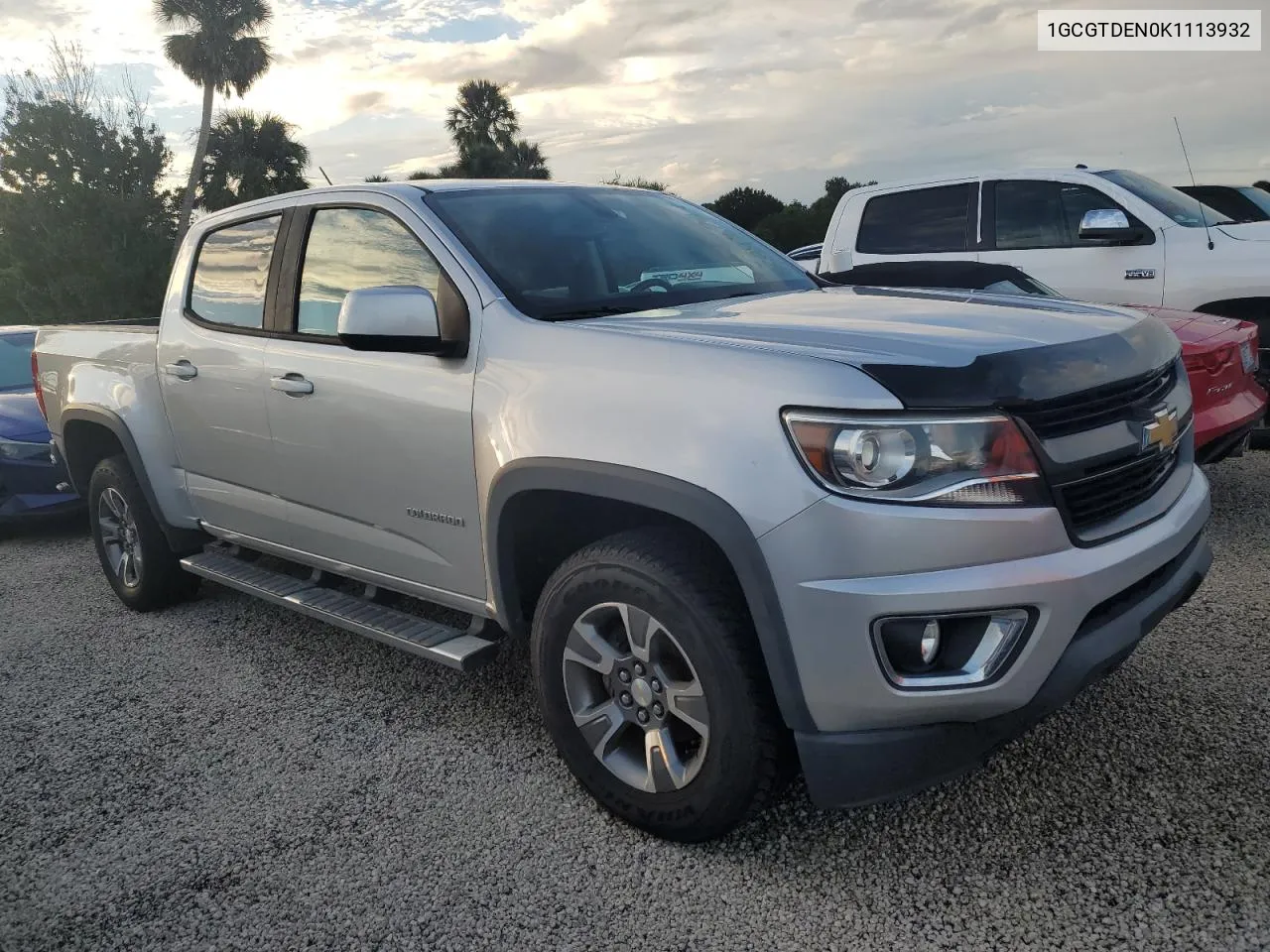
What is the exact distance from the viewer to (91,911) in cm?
257

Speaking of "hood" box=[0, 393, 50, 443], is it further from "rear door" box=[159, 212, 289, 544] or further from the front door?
the front door

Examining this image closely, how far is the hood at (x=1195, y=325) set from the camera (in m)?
4.72

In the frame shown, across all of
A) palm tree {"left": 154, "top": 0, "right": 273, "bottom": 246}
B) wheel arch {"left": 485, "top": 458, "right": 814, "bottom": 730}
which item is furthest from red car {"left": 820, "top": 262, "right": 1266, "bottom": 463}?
palm tree {"left": 154, "top": 0, "right": 273, "bottom": 246}

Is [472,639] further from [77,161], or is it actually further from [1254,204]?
[77,161]

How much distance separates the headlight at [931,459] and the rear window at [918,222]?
544 centimetres

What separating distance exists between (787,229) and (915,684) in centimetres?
3304

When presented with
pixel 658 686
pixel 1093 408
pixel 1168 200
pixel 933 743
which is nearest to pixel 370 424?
pixel 658 686

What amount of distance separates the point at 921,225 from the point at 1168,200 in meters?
1.61

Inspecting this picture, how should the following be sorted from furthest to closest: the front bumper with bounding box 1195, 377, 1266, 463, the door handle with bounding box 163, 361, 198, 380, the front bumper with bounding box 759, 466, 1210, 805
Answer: the front bumper with bounding box 1195, 377, 1266, 463
the door handle with bounding box 163, 361, 198, 380
the front bumper with bounding box 759, 466, 1210, 805

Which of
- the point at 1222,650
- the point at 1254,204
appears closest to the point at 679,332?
the point at 1222,650

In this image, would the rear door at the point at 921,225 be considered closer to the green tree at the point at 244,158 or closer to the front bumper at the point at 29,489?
the front bumper at the point at 29,489

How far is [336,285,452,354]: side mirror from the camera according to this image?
9.19 ft

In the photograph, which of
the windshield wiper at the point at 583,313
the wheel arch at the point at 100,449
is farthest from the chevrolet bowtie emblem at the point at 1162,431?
the wheel arch at the point at 100,449

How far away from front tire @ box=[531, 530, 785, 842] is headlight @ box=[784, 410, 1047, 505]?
1.50ft
